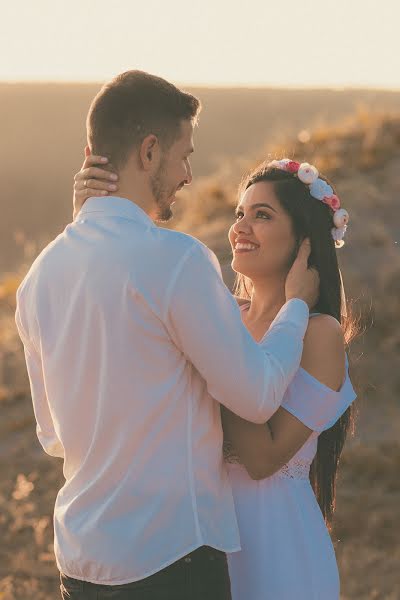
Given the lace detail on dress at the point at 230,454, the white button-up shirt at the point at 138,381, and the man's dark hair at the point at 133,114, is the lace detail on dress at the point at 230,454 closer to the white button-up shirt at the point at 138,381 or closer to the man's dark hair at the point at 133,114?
the white button-up shirt at the point at 138,381

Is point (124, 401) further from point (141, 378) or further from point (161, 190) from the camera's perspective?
point (161, 190)

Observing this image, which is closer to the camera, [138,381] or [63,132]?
[138,381]

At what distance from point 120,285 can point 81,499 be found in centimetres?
54

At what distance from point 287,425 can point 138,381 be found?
1.85ft

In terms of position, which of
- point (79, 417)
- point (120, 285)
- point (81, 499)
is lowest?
point (81, 499)

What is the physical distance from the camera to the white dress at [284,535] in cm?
281

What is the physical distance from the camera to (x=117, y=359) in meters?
2.34

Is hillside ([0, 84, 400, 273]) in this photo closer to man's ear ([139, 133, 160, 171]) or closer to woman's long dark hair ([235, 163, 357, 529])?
woman's long dark hair ([235, 163, 357, 529])

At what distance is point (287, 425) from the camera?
2740 millimetres

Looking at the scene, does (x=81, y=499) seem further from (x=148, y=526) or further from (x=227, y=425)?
(x=227, y=425)

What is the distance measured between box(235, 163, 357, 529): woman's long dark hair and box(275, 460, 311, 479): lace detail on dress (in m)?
0.32

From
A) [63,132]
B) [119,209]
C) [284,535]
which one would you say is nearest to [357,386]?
[284,535]

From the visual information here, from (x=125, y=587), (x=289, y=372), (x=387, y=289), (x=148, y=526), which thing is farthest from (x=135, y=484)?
(x=387, y=289)

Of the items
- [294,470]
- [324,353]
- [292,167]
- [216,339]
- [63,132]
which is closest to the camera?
[216,339]
